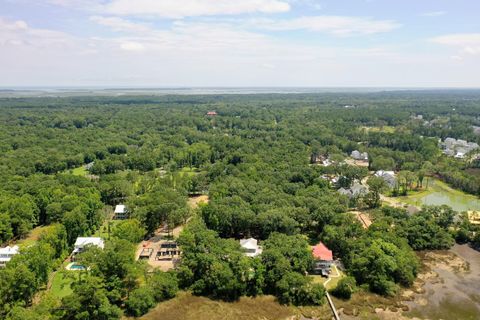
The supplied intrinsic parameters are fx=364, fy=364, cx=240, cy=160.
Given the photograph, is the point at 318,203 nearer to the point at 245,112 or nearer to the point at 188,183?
the point at 188,183

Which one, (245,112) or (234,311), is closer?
(234,311)

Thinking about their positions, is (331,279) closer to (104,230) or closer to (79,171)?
(104,230)

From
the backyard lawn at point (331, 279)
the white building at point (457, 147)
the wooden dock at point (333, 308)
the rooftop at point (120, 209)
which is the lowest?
the wooden dock at point (333, 308)

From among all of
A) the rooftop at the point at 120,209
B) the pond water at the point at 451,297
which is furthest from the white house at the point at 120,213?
the pond water at the point at 451,297

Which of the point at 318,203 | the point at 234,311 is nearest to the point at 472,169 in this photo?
the point at 318,203

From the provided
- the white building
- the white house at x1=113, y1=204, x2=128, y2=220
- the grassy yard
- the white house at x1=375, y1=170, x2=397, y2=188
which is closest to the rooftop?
the white house at x1=113, y1=204, x2=128, y2=220

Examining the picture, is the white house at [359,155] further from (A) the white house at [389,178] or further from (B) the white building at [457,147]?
(B) the white building at [457,147]

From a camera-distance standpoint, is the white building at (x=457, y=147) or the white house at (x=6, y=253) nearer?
the white house at (x=6, y=253)

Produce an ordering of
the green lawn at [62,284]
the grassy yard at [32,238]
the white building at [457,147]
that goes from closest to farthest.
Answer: the green lawn at [62,284] < the grassy yard at [32,238] < the white building at [457,147]
